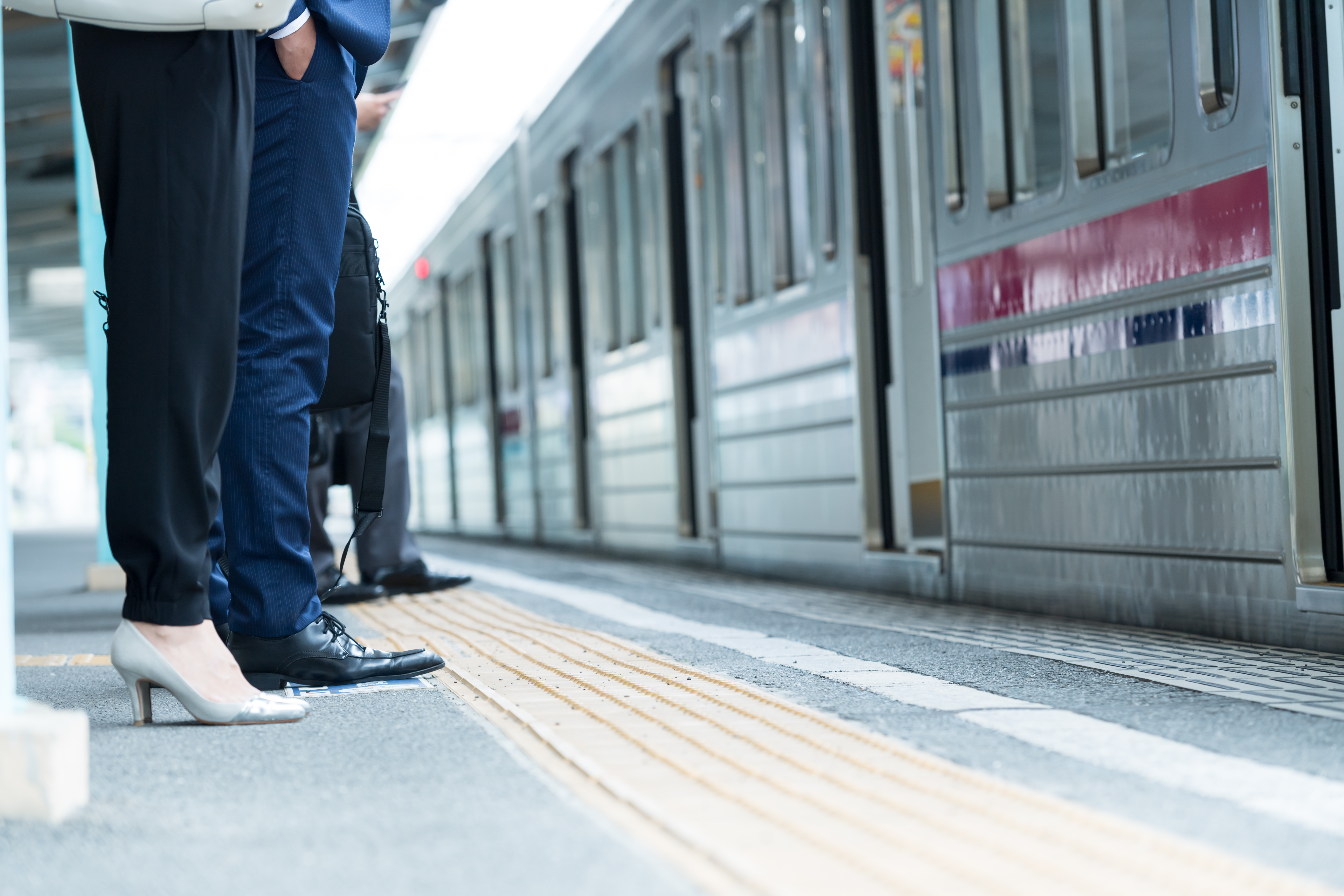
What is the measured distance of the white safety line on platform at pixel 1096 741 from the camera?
1.68m

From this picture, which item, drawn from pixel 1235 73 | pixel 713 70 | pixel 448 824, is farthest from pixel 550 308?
pixel 448 824

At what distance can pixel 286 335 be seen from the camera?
256 cm

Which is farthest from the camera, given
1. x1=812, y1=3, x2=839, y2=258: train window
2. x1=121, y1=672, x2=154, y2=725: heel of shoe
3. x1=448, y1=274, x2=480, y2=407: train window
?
x1=448, y1=274, x2=480, y2=407: train window

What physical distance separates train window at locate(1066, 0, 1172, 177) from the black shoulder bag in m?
1.96

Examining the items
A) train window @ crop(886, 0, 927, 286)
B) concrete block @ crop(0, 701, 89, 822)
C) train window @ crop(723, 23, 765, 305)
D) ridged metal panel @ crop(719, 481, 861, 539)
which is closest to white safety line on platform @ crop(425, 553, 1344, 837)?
concrete block @ crop(0, 701, 89, 822)

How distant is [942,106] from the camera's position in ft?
14.8

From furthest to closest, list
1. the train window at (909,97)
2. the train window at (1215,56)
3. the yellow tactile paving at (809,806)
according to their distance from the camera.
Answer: the train window at (909,97) → the train window at (1215,56) → the yellow tactile paving at (809,806)

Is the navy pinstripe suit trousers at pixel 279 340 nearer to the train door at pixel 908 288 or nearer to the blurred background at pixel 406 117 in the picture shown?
the blurred background at pixel 406 117

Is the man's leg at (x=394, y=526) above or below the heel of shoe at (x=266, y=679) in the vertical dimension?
above

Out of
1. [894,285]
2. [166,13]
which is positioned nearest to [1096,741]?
[166,13]

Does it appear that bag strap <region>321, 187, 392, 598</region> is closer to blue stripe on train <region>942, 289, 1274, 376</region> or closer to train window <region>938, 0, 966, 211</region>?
blue stripe on train <region>942, 289, 1274, 376</region>

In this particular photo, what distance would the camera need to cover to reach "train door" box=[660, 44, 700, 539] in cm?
720

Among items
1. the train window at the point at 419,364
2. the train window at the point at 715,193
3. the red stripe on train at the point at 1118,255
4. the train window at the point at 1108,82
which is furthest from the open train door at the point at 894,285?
the train window at the point at 419,364

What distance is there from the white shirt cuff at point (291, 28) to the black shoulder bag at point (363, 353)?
1.20ft
